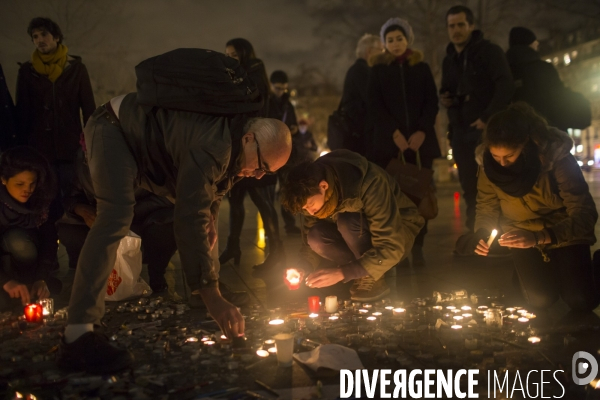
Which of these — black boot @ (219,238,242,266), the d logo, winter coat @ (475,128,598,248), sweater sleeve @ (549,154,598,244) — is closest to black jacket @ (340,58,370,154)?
black boot @ (219,238,242,266)

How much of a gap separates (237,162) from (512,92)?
3527 mm

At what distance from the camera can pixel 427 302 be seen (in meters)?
4.21

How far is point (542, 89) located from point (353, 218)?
2.78m

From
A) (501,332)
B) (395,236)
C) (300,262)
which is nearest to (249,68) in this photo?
(300,262)

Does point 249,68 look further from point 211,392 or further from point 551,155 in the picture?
point 211,392

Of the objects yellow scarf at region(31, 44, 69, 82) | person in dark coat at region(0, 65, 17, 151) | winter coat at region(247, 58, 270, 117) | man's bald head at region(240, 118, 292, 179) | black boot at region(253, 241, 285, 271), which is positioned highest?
yellow scarf at region(31, 44, 69, 82)

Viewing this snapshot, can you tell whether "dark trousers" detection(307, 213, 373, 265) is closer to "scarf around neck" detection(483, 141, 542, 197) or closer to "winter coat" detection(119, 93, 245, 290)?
"scarf around neck" detection(483, 141, 542, 197)

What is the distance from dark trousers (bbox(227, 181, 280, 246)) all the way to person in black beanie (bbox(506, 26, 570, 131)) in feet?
→ 8.44

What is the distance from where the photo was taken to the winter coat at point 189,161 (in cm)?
300

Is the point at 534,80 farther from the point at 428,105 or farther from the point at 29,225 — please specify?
the point at 29,225

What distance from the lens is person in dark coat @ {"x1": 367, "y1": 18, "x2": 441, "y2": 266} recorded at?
5805 mm

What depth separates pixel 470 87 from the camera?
6074 millimetres

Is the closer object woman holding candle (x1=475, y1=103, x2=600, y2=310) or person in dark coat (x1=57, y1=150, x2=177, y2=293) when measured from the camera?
woman holding candle (x1=475, y1=103, x2=600, y2=310)

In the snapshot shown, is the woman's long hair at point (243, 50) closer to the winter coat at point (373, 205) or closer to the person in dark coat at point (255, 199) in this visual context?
the person in dark coat at point (255, 199)
